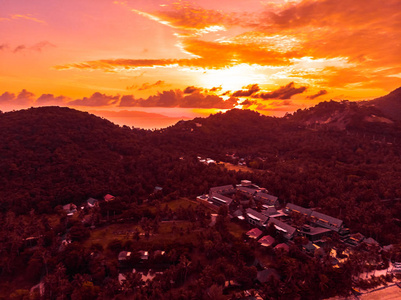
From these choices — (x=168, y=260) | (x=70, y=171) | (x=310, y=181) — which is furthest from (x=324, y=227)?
(x=70, y=171)

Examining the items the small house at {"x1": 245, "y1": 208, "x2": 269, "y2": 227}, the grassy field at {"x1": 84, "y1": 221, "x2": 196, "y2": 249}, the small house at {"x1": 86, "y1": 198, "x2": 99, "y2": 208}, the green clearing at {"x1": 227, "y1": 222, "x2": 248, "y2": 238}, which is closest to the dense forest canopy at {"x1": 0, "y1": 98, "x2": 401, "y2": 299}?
the grassy field at {"x1": 84, "y1": 221, "x2": 196, "y2": 249}

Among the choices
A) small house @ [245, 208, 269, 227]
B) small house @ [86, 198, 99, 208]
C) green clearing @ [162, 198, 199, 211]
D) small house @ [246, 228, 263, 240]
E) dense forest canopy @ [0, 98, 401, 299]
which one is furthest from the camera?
small house @ [86, 198, 99, 208]

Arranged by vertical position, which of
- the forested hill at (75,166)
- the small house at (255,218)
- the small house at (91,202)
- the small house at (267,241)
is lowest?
the small house at (91,202)

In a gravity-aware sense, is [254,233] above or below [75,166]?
below

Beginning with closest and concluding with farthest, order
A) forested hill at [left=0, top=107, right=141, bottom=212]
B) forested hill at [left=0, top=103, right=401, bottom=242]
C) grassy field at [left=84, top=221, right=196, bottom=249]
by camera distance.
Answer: grassy field at [left=84, top=221, right=196, bottom=249] < forested hill at [left=0, top=103, right=401, bottom=242] < forested hill at [left=0, top=107, right=141, bottom=212]

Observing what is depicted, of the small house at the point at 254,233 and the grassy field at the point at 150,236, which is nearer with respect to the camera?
the grassy field at the point at 150,236

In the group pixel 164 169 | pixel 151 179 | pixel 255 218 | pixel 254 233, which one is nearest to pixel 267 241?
pixel 254 233

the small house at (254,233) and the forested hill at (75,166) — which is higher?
the forested hill at (75,166)

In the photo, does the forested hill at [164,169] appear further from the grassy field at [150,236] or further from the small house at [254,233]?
the small house at [254,233]

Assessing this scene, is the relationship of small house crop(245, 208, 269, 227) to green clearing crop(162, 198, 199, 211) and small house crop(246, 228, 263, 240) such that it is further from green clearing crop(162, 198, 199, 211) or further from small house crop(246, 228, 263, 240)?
green clearing crop(162, 198, 199, 211)

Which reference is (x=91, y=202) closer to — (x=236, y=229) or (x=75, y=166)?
(x=75, y=166)

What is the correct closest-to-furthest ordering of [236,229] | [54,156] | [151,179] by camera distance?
[236,229] < [54,156] < [151,179]

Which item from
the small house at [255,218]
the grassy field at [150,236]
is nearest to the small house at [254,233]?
the small house at [255,218]
